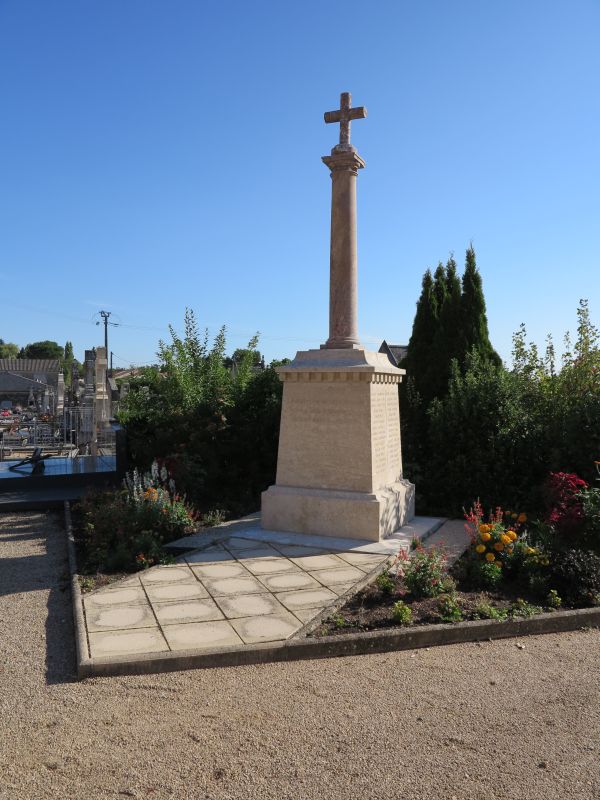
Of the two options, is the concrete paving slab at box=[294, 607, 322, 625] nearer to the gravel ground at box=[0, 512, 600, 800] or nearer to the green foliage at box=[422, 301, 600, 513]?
the gravel ground at box=[0, 512, 600, 800]

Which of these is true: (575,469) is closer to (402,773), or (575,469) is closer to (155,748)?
(402,773)

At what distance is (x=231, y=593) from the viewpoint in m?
5.00

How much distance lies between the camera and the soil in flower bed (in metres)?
4.36

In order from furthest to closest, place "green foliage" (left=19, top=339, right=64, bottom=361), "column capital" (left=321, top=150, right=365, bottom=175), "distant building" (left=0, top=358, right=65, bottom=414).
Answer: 1. "green foliage" (left=19, top=339, right=64, bottom=361)
2. "distant building" (left=0, top=358, right=65, bottom=414)
3. "column capital" (left=321, top=150, right=365, bottom=175)

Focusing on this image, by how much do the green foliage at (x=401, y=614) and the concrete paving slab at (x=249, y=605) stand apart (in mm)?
862

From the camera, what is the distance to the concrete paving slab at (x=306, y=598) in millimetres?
4699

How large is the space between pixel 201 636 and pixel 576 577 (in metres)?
3.21

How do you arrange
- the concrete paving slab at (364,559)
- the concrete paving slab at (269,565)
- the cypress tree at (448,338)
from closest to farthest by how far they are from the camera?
the concrete paving slab at (269,565) < the concrete paving slab at (364,559) < the cypress tree at (448,338)

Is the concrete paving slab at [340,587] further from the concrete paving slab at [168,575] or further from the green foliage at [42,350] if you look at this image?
the green foliage at [42,350]

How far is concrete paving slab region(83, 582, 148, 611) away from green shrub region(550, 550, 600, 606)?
3522 millimetres

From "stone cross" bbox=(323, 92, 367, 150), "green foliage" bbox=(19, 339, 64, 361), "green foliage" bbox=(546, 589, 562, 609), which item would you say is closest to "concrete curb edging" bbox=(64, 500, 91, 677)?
"green foliage" bbox=(546, 589, 562, 609)

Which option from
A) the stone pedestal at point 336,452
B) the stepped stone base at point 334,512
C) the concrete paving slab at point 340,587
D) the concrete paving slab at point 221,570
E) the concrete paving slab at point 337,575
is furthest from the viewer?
the stone pedestal at point 336,452

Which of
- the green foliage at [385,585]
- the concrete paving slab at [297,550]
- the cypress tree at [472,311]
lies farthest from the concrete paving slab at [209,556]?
the cypress tree at [472,311]

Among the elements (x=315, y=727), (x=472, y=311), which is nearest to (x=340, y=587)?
(x=315, y=727)
